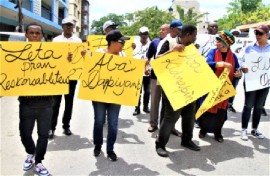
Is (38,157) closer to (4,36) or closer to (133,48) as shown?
(133,48)

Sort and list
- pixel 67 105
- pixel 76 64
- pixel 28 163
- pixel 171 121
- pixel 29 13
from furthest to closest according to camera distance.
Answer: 1. pixel 29 13
2. pixel 67 105
3. pixel 76 64
4. pixel 171 121
5. pixel 28 163

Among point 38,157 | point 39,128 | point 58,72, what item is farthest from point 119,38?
point 38,157

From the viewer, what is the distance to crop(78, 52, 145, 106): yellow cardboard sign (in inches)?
165

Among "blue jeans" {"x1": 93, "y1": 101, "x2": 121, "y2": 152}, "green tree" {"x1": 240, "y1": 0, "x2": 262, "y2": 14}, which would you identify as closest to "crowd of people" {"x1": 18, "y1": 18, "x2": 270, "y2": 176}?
"blue jeans" {"x1": 93, "y1": 101, "x2": 121, "y2": 152}

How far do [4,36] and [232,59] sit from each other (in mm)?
7379

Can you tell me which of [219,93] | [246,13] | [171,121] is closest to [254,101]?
[219,93]

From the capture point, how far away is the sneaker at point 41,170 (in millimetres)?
3820

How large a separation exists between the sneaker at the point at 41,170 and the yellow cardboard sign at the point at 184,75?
5.78 feet

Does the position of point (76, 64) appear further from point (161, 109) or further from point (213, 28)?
point (213, 28)

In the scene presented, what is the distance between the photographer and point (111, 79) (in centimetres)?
427

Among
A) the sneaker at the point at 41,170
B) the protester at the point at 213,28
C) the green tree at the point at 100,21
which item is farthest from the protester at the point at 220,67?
the green tree at the point at 100,21

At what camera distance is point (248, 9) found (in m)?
51.2

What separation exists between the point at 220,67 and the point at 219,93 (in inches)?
15.5

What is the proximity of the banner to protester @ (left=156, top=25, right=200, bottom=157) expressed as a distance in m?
1.21
